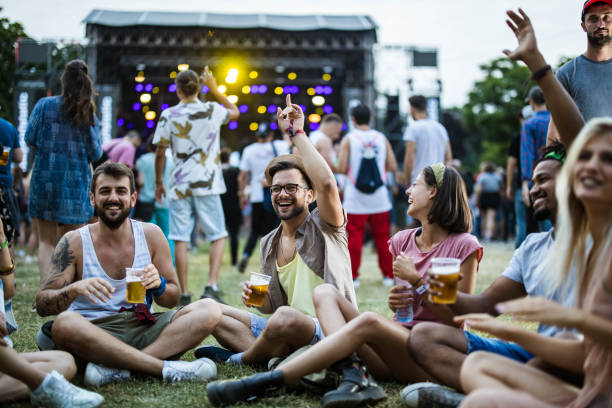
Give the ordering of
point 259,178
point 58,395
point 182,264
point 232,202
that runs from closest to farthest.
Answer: point 58,395, point 182,264, point 259,178, point 232,202

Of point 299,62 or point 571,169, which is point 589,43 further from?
point 299,62

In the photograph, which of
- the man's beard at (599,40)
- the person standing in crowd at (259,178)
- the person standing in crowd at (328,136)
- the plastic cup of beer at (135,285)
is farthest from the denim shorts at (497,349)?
the person standing in crowd at (259,178)

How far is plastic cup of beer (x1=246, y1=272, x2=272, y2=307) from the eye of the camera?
3.17 m

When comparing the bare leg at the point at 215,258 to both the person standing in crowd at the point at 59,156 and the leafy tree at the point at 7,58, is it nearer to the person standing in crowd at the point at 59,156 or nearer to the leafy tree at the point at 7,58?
the person standing in crowd at the point at 59,156

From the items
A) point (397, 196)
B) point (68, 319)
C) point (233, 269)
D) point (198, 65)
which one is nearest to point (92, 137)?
point (68, 319)

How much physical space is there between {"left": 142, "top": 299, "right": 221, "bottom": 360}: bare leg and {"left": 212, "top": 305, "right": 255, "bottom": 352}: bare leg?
21 centimetres

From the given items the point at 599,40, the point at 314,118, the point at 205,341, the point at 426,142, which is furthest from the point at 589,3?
the point at 314,118

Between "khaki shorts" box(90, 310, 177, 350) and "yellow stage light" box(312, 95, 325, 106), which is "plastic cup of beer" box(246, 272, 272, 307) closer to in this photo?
"khaki shorts" box(90, 310, 177, 350)

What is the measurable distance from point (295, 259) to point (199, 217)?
2.77 meters

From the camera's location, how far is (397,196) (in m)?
12.8

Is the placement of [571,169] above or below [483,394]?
above

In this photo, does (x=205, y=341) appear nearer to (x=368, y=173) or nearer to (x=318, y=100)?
(x=368, y=173)

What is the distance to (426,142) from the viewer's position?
7.04 meters

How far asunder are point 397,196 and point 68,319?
33.8ft
